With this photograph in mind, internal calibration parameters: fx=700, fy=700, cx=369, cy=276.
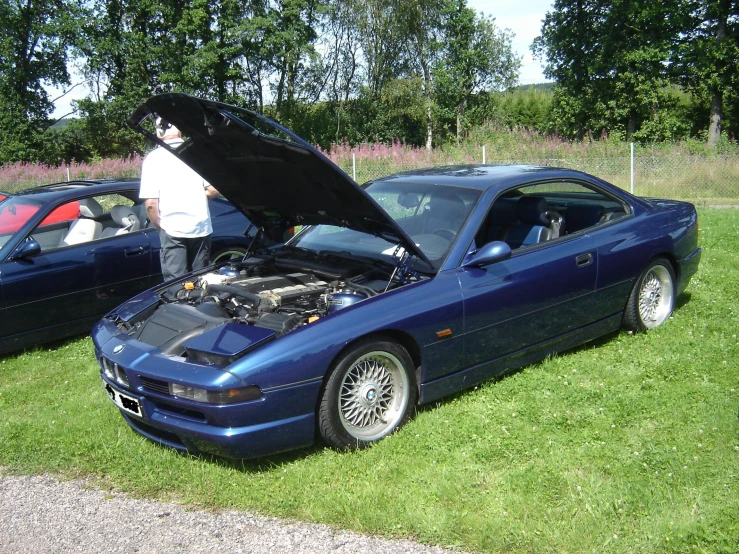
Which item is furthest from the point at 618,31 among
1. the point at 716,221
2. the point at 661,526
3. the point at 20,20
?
the point at 661,526

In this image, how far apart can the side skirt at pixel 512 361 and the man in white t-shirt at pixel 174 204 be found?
2635 mm

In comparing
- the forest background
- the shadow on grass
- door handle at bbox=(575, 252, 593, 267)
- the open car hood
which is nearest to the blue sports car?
the shadow on grass

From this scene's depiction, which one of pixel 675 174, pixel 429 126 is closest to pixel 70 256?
pixel 675 174

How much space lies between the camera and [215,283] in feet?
15.8

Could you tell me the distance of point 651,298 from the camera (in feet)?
19.2

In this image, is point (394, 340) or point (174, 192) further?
point (174, 192)

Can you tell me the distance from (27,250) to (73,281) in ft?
1.50

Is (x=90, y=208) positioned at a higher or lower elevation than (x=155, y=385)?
higher

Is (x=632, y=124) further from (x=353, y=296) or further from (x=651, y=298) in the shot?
(x=353, y=296)

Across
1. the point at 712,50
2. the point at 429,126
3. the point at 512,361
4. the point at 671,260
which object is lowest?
the point at 512,361

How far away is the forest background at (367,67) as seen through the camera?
32.6 meters

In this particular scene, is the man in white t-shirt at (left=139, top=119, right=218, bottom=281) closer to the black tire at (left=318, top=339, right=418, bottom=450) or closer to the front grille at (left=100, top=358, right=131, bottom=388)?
the front grille at (left=100, top=358, right=131, bottom=388)

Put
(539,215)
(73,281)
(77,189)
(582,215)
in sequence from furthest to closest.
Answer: (77,189)
(73,281)
(582,215)
(539,215)

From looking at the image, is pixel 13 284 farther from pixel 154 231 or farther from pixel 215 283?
pixel 215 283
